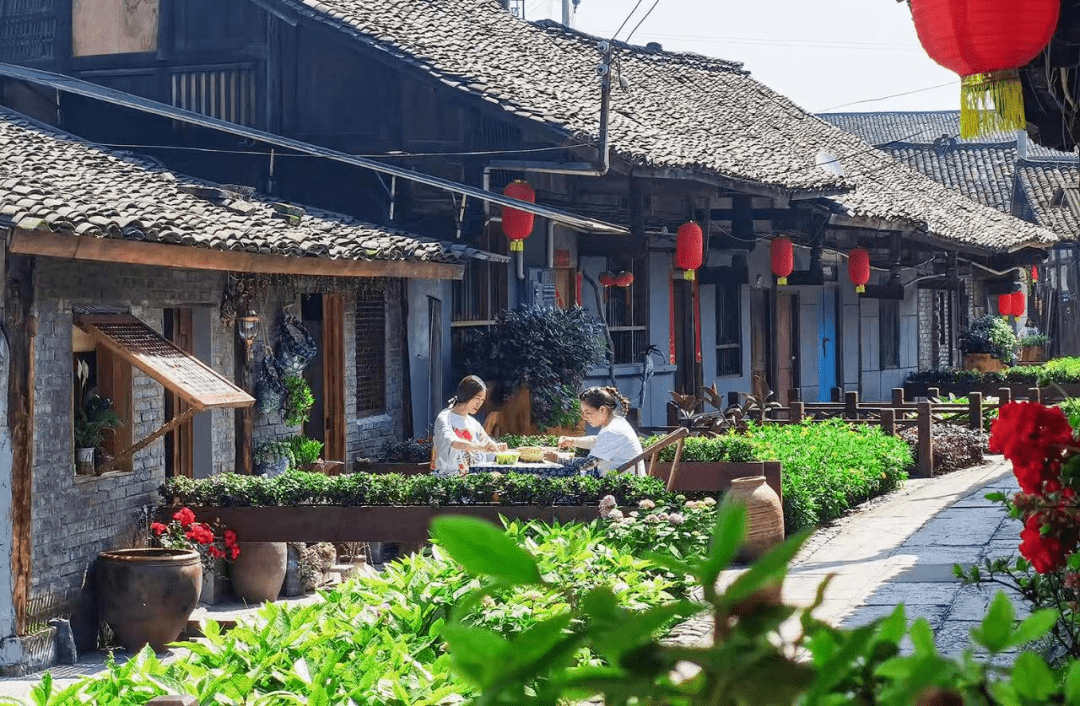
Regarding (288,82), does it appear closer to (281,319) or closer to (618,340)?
(281,319)

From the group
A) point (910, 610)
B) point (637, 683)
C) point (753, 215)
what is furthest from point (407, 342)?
point (637, 683)

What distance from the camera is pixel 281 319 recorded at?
11914 mm

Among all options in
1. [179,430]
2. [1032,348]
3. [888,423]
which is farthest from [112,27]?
[1032,348]

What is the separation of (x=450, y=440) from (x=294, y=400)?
181 cm

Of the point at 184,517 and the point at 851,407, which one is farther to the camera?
the point at 851,407

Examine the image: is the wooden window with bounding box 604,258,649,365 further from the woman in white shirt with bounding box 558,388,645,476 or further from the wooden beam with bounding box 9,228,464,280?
the woman in white shirt with bounding box 558,388,645,476

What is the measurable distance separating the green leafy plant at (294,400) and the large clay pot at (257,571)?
1.36 m

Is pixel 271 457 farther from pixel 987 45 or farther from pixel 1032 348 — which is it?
pixel 1032 348

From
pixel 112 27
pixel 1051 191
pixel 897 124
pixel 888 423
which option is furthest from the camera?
pixel 897 124

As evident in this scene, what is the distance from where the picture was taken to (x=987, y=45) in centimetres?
575

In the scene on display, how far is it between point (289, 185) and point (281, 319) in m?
→ 3.02

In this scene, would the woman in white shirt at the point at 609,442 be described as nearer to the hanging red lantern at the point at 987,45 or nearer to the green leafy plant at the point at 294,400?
the green leafy plant at the point at 294,400

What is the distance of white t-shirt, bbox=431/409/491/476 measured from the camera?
10539 mm

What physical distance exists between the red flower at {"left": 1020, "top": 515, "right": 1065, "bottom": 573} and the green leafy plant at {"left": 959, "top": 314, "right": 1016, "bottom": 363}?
Result: 74.2ft
